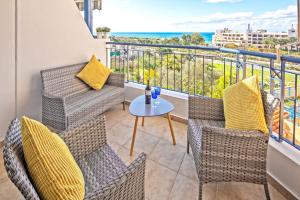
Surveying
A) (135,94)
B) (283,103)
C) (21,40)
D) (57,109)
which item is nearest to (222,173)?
(283,103)

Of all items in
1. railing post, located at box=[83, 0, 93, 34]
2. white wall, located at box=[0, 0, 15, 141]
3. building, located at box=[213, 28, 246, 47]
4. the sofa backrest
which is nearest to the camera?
white wall, located at box=[0, 0, 15, 141]

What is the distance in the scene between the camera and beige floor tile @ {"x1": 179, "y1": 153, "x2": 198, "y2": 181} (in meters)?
1.97

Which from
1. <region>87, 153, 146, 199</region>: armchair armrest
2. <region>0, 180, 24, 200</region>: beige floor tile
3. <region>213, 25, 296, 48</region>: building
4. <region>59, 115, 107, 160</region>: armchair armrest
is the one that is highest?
<region>213, 25, 296, 48</region>: building

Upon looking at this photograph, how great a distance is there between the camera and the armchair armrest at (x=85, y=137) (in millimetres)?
1464

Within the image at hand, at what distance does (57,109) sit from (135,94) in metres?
1.52

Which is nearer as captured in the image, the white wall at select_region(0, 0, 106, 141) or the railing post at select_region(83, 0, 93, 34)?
the white wall at select_region(0, 0, 106, 141)

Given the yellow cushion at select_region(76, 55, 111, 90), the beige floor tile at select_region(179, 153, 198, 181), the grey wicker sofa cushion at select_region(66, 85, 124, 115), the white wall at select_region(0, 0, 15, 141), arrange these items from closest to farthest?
the beige floor tile at select_region(179, 153, 198, 181) < the white wall at select_region(0, 0, 15, 141) < the grey wicker sofa cushion at select_region(66, 85, 124, 115) < the yellow cushion at select_region(76, 55, 111, 90)

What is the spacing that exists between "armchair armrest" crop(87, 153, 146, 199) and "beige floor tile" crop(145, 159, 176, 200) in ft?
1.92

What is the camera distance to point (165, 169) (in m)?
2.06

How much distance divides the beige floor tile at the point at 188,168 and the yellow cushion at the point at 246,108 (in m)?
0.57

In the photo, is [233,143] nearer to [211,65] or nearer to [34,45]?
[211,65]

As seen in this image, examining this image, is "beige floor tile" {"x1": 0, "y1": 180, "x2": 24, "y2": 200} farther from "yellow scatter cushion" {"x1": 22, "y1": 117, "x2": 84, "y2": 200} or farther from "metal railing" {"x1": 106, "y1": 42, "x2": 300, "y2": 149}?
"metal railing" {"x1": 106, "y1": 42, "x2": 300, "y2": 149}

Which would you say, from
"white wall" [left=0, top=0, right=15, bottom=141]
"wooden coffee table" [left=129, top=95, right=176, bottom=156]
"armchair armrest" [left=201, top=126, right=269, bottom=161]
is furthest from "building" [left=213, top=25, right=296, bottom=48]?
"white wall" [left=0, top=0, right=15, bottom=141]

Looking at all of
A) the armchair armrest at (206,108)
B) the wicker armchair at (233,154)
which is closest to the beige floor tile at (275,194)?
the wicker armchair at (233,154)
